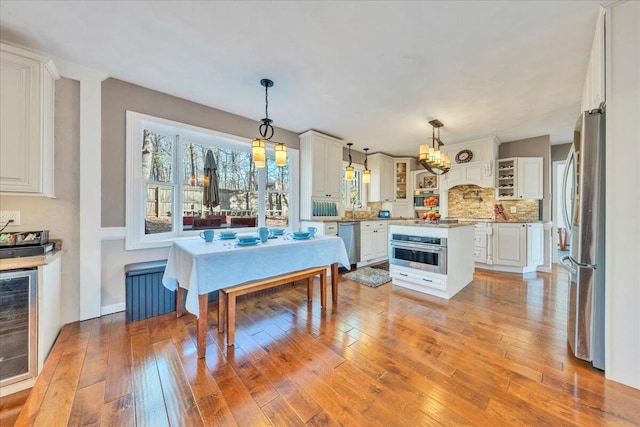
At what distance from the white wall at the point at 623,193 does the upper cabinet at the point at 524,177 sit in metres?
3.54

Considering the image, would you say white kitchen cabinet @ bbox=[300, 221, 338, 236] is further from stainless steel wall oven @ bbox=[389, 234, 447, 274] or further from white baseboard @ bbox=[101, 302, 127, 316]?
white baseboard @ bbox=[101, 302, 127, 316]

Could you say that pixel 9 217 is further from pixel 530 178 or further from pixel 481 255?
pixel 530 178

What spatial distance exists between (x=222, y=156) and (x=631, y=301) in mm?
4311

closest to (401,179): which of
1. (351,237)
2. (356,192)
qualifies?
(356,192)

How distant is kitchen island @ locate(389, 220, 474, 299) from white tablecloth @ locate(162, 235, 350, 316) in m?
1.24

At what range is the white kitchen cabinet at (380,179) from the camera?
19.3 ft

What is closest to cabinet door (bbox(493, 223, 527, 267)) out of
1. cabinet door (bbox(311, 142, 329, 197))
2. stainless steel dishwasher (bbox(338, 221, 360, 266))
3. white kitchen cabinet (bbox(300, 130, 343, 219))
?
stainless steel dishwasher (bbox(338, 221, 360, 266))

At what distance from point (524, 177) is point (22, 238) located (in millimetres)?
6902

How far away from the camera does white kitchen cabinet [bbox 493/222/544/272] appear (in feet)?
14.0

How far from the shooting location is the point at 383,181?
596cm

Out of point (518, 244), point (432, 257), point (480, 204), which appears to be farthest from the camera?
Result: point (480, 204)

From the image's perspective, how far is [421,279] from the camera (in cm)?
331

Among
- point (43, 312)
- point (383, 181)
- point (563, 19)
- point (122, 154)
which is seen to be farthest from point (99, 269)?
point (383, 181)

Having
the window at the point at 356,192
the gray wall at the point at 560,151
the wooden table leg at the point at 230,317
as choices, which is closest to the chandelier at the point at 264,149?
the wooden table leg at the point at 230,317
